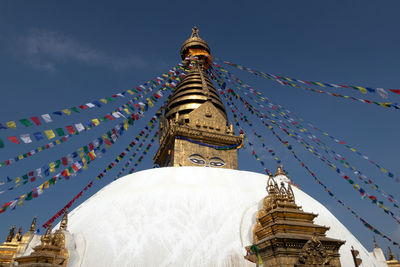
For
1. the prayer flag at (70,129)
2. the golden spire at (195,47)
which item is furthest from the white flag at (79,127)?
the golden spire at (195,47)

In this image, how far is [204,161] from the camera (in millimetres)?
16031

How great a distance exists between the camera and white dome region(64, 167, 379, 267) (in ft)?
19.1

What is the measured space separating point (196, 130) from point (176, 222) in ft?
33.8

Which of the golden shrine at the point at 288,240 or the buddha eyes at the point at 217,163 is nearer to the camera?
the golden shrine at the point at 288,240

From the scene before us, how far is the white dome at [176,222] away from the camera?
19.1 ft

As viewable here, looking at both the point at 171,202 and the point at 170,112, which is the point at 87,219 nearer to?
the point at 171,202

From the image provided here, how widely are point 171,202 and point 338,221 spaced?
188 inches

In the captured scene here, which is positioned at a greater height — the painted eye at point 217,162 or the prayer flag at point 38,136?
the painted eye at point 217,162

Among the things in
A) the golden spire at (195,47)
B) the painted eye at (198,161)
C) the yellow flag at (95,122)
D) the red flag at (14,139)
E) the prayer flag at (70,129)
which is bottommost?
the red flag at (14,139)

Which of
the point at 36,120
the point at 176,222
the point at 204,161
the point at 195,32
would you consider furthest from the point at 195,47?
the point at 176,222

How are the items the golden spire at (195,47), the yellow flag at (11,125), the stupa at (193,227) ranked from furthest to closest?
the golden spire at (195,47) → the yellow flag at (11,125) → the stupa at (193,227)

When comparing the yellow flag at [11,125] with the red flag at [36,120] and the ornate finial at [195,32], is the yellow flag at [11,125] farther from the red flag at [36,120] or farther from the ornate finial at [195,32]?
the ornate finial at [195,32]

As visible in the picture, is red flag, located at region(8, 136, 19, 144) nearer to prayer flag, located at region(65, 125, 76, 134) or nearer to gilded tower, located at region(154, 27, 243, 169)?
prayer flag, located at region(65, 125, 76, 134)

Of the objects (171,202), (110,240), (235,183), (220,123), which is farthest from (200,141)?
(110,240)
